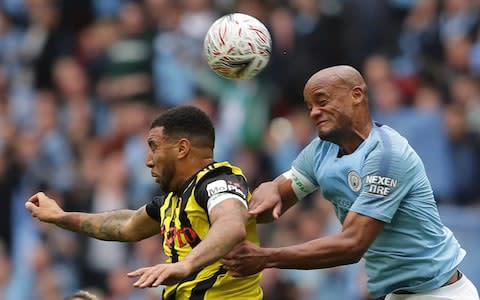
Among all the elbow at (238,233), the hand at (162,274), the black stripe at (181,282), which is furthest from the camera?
the black stripe at (181,282)

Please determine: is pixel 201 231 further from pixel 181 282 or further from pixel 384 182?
pixel 384 182

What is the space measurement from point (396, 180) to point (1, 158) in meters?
8.91

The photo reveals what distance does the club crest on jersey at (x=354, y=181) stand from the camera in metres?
7.95

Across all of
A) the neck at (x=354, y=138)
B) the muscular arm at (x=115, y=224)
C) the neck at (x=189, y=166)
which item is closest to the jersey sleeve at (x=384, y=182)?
the neck at (x=354, y=138)

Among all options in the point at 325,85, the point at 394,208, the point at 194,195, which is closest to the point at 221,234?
the point at 194,195

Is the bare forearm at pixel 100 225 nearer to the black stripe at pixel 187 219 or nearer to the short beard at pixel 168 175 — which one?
the short beard at pixel 168 175

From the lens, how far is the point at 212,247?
6.99 metres

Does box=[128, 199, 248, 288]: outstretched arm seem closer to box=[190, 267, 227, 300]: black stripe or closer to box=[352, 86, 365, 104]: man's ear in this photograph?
box=[190, 267, 227, 300]: black stripe

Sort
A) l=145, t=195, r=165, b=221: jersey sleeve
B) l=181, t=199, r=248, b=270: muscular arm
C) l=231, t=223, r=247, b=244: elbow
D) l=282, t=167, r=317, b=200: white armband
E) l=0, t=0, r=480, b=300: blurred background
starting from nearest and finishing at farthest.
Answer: l=181, t=199, r=248, b=270: muscular arm < l=231, t=223, r=247, b=244: elbow < l=145, t=195, r=165, b=221: jersey sleeve < l=282, t=167, r=317, b=200: white armband < l=0, t=0, r=480, b=300: blurred background

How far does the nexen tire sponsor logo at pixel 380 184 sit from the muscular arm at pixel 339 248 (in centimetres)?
17

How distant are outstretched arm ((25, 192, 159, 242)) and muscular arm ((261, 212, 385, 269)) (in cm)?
105

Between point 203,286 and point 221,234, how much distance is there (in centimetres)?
61

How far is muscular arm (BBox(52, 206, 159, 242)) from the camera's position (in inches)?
326

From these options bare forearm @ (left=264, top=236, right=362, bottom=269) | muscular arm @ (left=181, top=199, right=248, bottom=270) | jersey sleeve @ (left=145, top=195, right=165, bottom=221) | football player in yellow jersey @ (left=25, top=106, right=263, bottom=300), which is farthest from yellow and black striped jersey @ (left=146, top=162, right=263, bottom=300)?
jersey sleeve @ (left=145, top=195, right=165, bottom=221)
